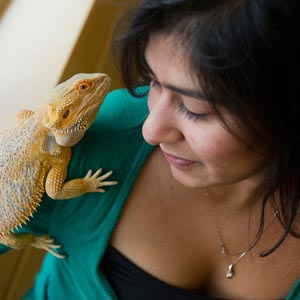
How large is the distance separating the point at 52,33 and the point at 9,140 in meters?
0.47

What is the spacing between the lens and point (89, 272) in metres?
0.80

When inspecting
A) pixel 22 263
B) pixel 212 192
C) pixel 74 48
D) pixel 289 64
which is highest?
pixel 289 64

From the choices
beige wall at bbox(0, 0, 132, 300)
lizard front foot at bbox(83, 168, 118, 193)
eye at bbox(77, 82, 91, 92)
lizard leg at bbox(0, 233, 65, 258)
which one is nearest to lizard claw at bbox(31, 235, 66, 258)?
lizard leg at bbox(0, 233, 65, 258)

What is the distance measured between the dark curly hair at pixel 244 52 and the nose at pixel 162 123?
66mm

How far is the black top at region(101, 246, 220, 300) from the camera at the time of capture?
788 mm

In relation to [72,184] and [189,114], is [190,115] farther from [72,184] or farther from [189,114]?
[72,184]

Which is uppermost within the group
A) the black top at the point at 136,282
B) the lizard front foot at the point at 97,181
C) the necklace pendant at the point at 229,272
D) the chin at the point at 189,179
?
the lizard front foot at the point at 97,181

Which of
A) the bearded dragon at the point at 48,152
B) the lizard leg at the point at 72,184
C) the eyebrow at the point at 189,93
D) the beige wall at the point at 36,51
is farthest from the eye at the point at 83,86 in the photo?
the beige wall at the point at 36,51

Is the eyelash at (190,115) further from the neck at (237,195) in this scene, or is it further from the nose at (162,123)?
the neck at (237,195)

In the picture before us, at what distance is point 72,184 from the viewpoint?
0.73m

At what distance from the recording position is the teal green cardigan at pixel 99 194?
759 millimetres

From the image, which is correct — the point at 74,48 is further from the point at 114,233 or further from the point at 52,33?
the point at 114,233

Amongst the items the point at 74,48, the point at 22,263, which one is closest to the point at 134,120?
the point at 74,48

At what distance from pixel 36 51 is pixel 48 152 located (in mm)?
454
